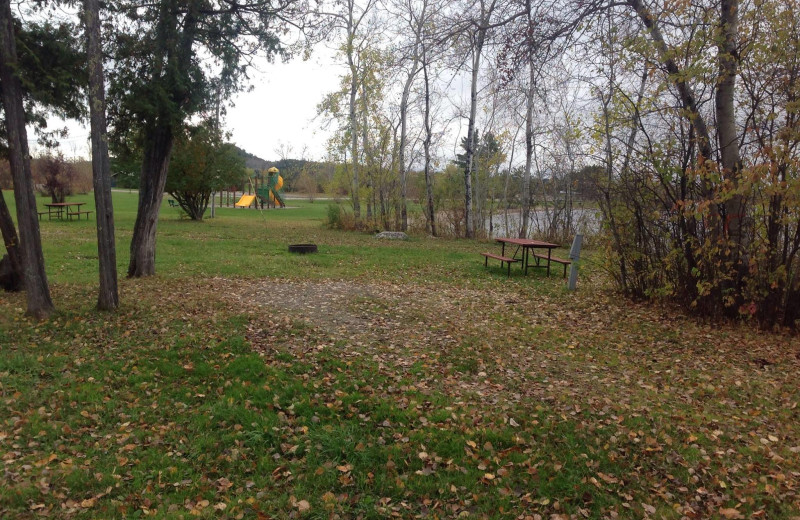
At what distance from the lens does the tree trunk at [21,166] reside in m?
5.82

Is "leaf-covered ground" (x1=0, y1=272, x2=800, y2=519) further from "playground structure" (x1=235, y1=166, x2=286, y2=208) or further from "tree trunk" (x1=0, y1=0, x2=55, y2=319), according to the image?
"playground structure" (x1=235, y1=166, x2=286, y2=208)

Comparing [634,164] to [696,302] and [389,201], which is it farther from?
[389,201]

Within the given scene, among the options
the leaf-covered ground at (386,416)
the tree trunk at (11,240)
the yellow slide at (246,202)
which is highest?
the yellow slide at (246,202)

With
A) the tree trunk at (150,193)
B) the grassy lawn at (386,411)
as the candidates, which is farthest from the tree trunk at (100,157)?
the tree trunk at (150,193)

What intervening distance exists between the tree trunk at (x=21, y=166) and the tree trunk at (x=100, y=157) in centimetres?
69

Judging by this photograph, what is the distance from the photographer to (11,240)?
24.7 feet

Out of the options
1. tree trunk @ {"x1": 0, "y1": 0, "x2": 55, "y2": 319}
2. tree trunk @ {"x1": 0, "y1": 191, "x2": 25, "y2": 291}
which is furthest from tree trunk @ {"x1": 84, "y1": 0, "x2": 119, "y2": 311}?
tree trunk @ {"x1": 0, "y1": 191, "x2": 25, "y2": 291}

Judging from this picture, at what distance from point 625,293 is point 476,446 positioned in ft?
19.7

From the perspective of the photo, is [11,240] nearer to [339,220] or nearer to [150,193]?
[150,193]

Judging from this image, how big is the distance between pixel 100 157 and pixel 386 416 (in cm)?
486

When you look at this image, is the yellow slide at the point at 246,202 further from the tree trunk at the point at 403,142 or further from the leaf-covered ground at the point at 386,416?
the leaf-covered ground at the point at 386,416

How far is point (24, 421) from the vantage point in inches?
159

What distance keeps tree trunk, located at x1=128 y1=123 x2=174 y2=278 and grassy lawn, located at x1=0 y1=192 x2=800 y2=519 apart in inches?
52.7

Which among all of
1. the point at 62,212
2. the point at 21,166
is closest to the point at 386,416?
the point at 21,166
